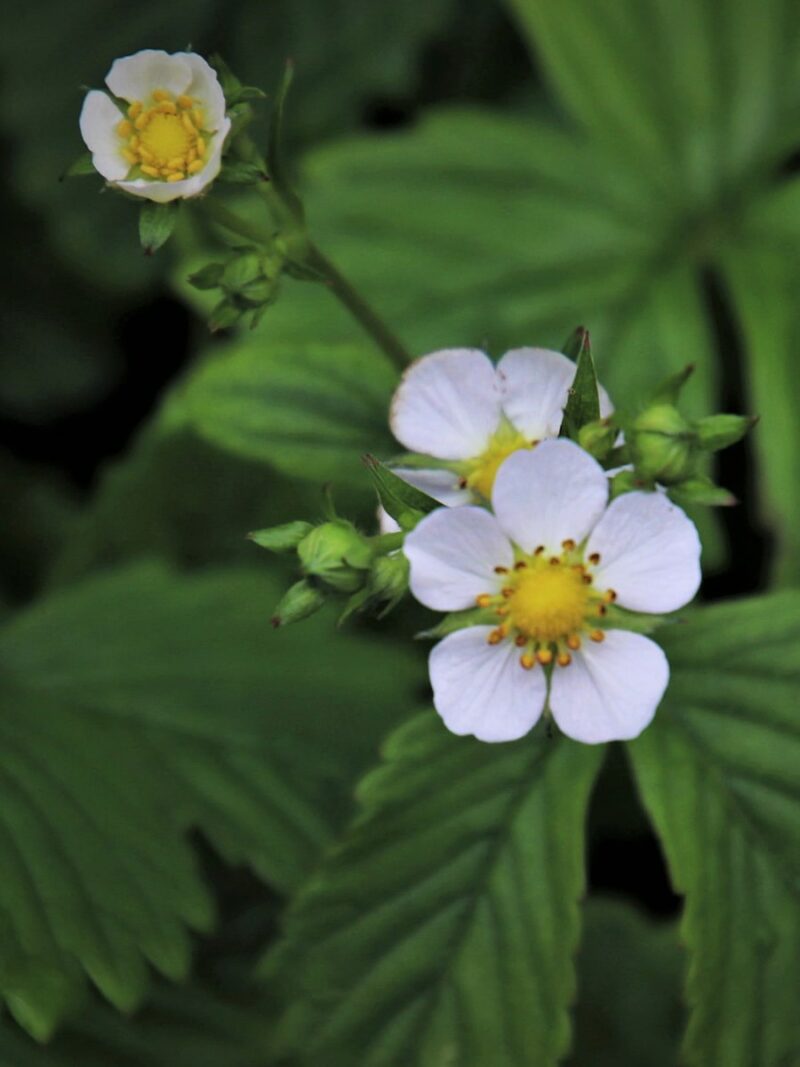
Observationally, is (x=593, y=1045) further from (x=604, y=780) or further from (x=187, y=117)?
(x=187, y=117)

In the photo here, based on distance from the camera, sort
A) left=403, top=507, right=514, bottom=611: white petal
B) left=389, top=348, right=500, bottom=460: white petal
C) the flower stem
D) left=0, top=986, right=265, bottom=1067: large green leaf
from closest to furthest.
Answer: left=403, top=507, right=514, bottom=611: white petal, left=389, top=348, right=500, bottom=460: white petal, the flower stem, left=0, top=986, right=265, bottom=1067: large green leaf

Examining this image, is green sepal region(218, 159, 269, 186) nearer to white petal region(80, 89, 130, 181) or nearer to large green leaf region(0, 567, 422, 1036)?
white petal region(80, 89, 130, 181)

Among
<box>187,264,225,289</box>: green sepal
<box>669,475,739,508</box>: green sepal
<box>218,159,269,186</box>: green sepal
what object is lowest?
<box>669,475,739,508</box>: green sepal

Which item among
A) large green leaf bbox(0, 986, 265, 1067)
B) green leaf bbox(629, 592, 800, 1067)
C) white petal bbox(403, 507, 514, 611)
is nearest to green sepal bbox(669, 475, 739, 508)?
white petal bbox(403, 507, 514, 611)

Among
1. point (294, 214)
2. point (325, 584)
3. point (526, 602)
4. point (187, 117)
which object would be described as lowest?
point (526, 602)

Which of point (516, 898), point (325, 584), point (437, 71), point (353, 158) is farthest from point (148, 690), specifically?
point (437, 71)

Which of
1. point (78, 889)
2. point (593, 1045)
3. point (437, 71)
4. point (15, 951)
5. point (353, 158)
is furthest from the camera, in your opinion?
point (437, 71)

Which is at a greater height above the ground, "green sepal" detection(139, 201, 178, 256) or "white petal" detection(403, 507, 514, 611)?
"green sepal" detection(139, 201, 178, 256)
